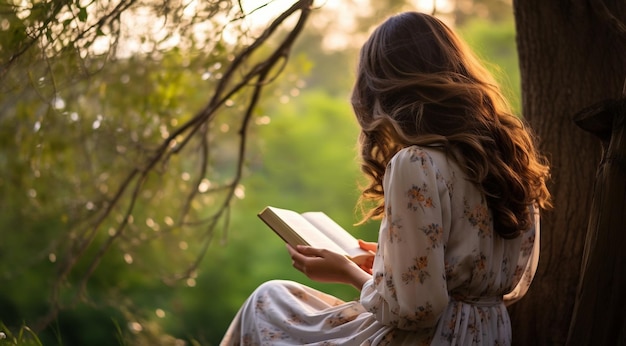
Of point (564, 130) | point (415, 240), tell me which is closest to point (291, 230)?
point (415, 240)

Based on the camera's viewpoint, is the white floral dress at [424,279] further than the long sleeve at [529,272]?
No

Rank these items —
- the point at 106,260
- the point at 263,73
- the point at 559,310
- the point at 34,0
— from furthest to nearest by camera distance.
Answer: the point at 106,260 < the point at 263,73 < the point at 34,0 < the point at 559,310

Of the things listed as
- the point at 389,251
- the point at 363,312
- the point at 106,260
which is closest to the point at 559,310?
the point at 363,312

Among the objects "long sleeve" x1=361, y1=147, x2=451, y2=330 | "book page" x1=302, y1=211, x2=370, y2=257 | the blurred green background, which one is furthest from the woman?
the blurred green background

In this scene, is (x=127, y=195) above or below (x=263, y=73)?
below

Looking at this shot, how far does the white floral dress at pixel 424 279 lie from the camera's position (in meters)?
1.69

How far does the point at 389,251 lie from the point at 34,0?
1.49 meters

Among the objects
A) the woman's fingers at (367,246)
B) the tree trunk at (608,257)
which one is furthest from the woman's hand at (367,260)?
the tree trunk at (608,257)

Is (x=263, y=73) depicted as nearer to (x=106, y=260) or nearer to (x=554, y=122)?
(x=554, y=122)

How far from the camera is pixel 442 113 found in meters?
1.84

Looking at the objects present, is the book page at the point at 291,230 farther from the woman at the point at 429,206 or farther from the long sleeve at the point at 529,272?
the long sleeve at the point at 529,272

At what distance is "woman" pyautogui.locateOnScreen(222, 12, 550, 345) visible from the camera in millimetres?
1701

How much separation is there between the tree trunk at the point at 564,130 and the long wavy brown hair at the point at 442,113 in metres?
0.41

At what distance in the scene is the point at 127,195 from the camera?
520cm
